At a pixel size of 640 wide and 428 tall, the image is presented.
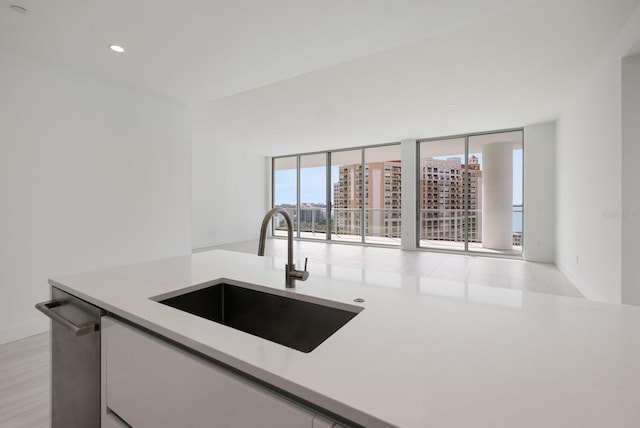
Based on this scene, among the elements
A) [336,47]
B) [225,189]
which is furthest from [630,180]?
[225,189]

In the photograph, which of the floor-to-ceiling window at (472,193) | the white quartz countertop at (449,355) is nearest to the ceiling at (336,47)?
the floor-to-ceiling window at (472,193)

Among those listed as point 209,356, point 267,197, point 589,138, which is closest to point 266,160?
point 267,197

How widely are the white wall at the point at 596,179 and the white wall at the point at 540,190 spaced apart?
769mm

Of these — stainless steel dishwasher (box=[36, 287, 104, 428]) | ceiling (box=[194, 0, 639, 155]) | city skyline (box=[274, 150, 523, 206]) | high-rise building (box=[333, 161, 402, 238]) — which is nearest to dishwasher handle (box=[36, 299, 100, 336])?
stainless steel dishwasher (box=[36, 287, 104, 428])

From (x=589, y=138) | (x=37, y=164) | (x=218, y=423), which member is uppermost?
(x=589, y=138)

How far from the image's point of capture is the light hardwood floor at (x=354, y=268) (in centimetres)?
173

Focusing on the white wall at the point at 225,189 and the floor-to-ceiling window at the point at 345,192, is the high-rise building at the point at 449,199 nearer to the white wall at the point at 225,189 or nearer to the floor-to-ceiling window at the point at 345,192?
the floor-to-ceiling window at the point at 345,192

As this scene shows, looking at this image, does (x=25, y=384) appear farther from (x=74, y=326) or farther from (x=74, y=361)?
(x=74, y=326)

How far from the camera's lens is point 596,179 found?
10.7ft

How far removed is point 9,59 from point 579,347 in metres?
4.12

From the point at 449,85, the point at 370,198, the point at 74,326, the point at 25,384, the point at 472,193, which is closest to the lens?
the point at 74,326

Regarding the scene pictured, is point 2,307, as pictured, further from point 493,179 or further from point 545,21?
point 493,179

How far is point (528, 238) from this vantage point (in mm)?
5707

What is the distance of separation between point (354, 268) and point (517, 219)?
6228 millimetres
